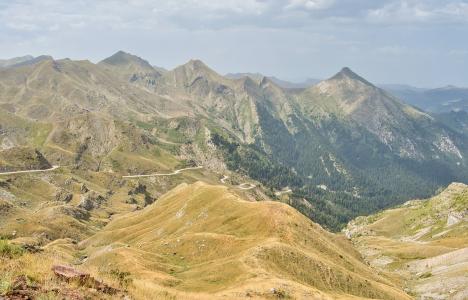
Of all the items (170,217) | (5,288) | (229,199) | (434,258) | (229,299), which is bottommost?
(434,258)

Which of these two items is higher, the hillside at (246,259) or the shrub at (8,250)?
the shrub at (8,250)

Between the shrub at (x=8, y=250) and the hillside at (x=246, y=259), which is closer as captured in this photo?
the shrub at (x=8, y=250)

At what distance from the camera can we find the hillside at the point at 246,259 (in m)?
85.4

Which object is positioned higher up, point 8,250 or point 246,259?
point 8,250

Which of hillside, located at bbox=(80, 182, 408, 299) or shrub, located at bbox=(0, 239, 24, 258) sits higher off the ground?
shrub, located at bbox=(0, 239, 24, 258)

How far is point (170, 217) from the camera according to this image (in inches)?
6973

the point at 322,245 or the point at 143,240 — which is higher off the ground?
the point at 322,245

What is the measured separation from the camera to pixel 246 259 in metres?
96.8

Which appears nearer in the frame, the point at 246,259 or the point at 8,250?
the point at 8,250

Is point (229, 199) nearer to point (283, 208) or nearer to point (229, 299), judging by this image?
point (283, 208)

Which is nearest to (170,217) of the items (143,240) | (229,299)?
(143,240)

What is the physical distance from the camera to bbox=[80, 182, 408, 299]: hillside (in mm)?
85375

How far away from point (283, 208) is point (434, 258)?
73.2m

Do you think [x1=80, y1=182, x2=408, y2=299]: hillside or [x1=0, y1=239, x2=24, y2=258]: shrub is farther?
[x1=80, y1=182, x2=408, y2=299]: hillside
